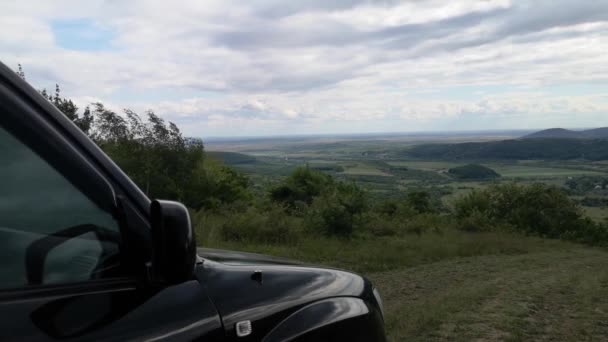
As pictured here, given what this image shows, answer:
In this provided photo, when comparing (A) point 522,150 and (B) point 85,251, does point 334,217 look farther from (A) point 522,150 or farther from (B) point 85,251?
(A) point 522,150

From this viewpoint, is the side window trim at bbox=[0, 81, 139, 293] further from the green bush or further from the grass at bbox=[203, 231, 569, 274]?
the green bush

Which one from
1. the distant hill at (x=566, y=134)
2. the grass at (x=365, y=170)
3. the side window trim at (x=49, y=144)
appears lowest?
the grass at (x=365, y=170)

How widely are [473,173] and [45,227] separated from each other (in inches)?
2360

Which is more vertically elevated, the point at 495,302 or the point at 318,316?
the point at 318,316

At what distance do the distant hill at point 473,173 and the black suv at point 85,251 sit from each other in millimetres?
A: 56098

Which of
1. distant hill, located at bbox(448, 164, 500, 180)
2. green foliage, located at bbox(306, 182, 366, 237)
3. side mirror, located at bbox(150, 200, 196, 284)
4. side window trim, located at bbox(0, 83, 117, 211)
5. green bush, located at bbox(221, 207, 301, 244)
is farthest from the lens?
distant hill, located at bbox(448, 164, 500, 180)

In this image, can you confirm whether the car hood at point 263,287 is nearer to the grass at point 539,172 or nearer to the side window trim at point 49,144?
the side window trim at point 49,144

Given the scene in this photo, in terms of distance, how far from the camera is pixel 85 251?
1.46m

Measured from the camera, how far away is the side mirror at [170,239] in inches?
53.1

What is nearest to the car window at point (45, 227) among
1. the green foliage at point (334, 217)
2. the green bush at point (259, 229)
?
the green bush at point (259, 229)

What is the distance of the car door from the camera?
125 centimetres

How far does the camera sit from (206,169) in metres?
20.9

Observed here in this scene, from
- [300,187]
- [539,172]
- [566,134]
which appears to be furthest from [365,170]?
[566,134]

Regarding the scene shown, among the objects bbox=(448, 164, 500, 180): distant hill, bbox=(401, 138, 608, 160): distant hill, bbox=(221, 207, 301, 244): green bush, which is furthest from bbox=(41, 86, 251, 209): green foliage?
bbox=(401, 138, 608, 160): distant hill
